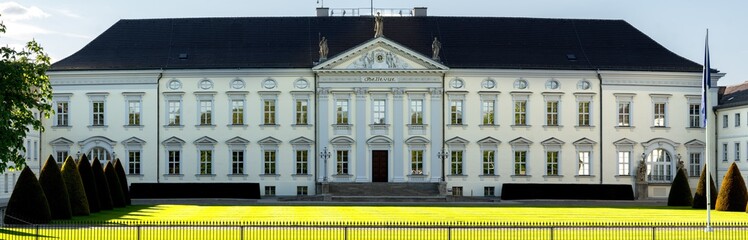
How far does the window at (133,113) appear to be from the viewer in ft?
273

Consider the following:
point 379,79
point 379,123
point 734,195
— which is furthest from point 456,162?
point 734,195

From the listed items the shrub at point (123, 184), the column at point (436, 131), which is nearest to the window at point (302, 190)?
the column at point (436, 131)

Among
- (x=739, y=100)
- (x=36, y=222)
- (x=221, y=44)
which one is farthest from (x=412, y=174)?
(x=36, y=222)

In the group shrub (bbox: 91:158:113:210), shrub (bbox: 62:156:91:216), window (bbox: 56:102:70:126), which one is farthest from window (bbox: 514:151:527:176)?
shrub (bbox: 62:156:91:216)

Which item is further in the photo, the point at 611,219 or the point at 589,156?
the point at 589,156

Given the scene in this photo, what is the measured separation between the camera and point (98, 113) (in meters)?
83.6

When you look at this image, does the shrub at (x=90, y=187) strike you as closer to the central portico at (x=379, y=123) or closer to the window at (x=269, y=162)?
the window at (x=269, y=162)

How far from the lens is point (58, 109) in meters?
83.7

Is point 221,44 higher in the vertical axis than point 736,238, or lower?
higher

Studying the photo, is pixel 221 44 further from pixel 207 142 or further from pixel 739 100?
pixel 739 100

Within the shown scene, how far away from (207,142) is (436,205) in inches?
783

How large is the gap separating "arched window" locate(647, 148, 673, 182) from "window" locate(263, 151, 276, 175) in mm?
25062

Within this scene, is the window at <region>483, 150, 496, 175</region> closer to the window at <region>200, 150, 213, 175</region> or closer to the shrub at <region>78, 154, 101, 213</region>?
the window at <region>200, 150, 213, 175</region>

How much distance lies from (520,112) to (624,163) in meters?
7.87
